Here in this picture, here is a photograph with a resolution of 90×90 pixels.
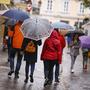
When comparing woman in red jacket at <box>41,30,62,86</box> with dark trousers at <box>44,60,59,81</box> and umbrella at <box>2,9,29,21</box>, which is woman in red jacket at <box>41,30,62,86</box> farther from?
umbrella at <box>2,9,29,21</box>

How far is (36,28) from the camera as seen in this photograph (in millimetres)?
15352

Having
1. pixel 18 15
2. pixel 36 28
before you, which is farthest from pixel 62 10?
pixel 36 28

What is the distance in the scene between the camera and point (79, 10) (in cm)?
8944

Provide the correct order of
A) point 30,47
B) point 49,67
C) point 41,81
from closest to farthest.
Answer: point 30,47 < point 49,67 < point 41,81

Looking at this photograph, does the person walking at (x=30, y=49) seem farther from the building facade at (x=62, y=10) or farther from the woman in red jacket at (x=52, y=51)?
the building facade at (x=62, y=10)

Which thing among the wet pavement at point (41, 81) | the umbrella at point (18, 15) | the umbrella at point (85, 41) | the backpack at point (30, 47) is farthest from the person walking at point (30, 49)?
the umbrella at point (85, 41)

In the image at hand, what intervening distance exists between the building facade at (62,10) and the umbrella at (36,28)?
73.4 meters

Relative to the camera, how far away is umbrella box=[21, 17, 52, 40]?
15242 millimetres

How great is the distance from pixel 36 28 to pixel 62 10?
7466cm

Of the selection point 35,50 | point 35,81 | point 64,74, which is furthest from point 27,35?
point 64,74

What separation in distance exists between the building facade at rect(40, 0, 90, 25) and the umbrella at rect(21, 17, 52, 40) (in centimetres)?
7340

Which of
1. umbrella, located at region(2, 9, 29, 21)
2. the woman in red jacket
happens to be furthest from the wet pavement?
umbrella, located at region(2, 9, 29, 21)

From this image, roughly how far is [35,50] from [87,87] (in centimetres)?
235

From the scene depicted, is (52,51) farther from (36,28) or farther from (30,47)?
(36,28)
